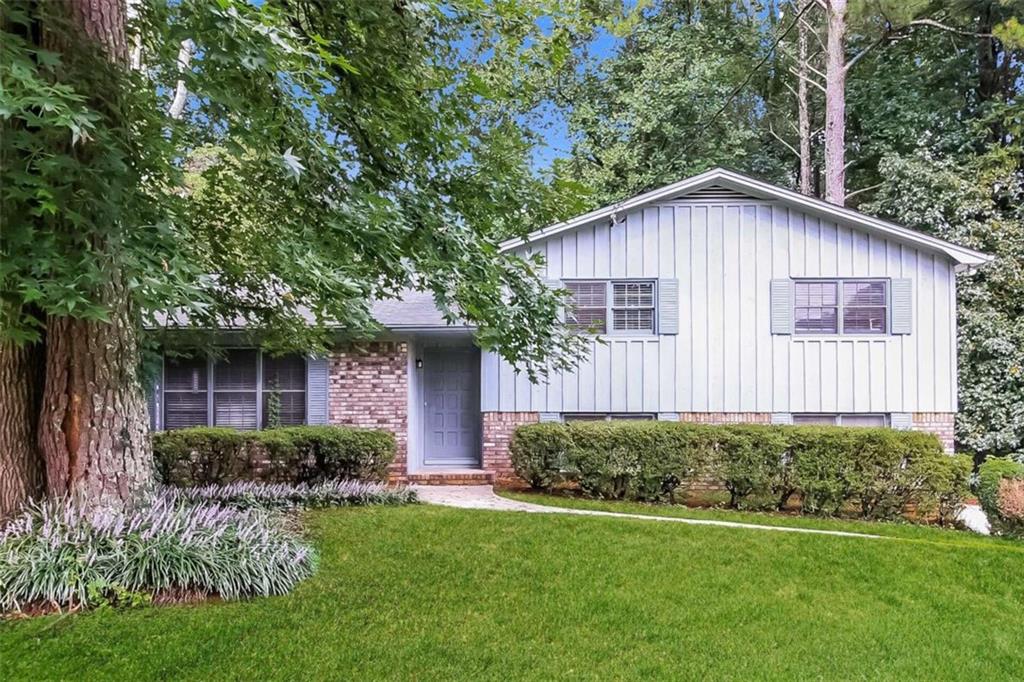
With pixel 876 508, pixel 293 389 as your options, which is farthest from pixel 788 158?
pixel 293 389

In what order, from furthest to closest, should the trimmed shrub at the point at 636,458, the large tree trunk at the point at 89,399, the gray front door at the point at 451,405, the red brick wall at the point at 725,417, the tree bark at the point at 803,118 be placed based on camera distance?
the tree bark at the point at 803,118, the gray front door at the point at 451,405, the red brick wall at the point at 725,417, the trimmed shrub at the point at 636,458, the large tree trunk at the point at 89,399

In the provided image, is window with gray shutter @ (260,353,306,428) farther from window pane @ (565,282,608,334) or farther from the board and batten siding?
window pane @ (565,282,608,334)

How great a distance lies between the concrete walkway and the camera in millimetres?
7027

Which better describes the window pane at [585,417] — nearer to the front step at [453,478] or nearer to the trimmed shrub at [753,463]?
the front step at [453,478]

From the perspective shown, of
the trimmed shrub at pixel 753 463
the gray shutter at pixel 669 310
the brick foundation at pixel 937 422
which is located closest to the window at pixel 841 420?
the brick foundation at pixel 937 422

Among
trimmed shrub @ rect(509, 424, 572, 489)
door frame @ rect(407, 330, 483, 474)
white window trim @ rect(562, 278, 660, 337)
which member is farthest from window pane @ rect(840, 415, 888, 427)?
door frame @ rect(407, 330, 483, 474)

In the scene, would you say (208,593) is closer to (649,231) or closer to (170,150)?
(170,150)

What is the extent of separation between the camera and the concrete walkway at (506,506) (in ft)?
23.1

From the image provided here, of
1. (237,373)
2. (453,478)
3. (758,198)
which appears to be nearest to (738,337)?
(758,198)

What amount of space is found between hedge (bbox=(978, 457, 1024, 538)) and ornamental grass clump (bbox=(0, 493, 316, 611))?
7541mm

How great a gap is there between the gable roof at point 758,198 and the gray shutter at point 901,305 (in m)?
0.71

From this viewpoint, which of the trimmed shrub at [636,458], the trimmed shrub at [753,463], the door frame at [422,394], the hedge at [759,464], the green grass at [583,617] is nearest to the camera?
the green grass at [583,617]

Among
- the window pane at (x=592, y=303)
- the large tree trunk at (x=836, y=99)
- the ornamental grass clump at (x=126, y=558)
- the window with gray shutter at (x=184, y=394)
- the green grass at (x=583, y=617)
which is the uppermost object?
the large tree trunk at (x=836, y=99)

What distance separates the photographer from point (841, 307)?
10242 mm
